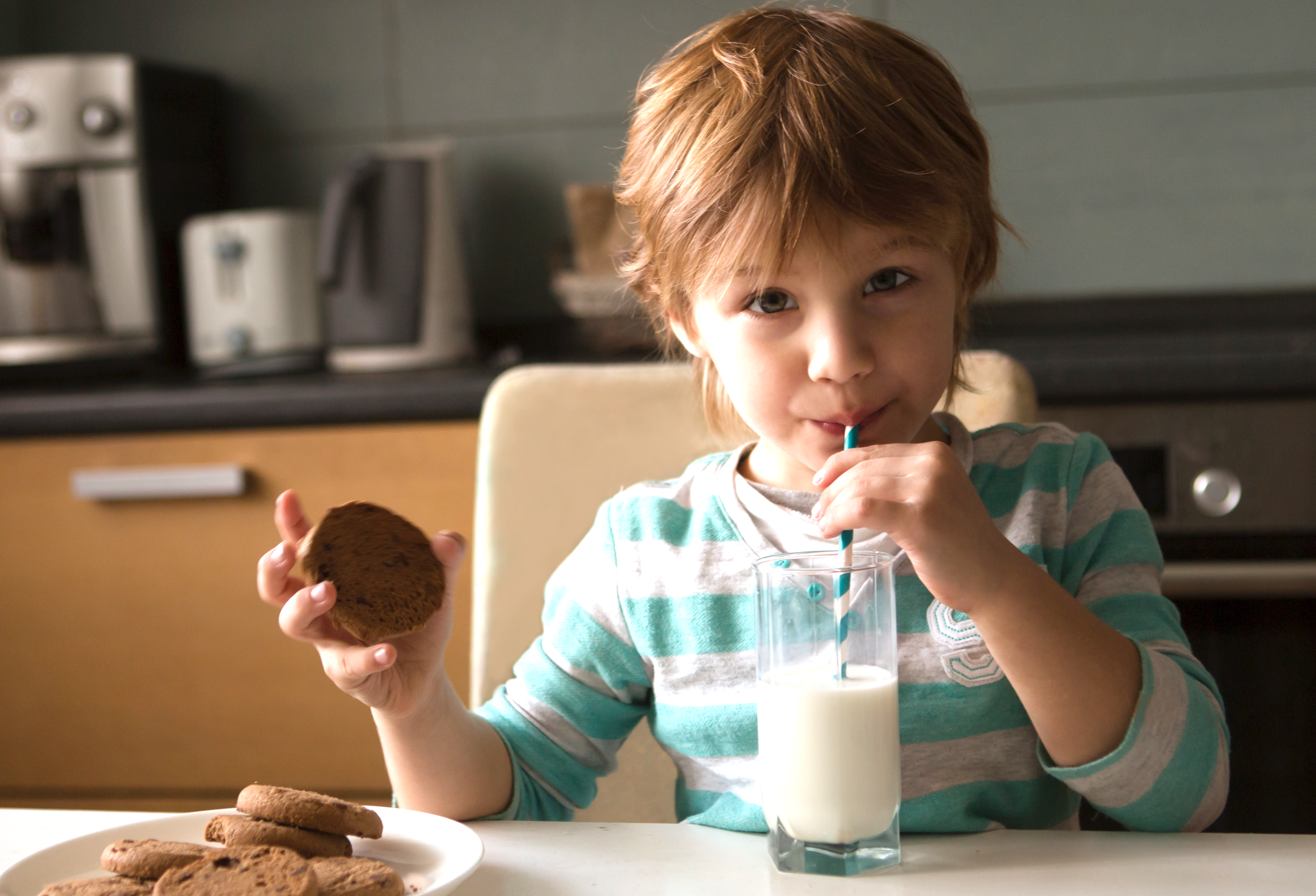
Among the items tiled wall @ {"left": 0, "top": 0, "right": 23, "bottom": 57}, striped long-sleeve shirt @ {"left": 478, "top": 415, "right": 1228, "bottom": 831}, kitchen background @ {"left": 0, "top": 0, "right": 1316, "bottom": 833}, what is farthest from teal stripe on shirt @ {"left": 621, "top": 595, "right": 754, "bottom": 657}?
tiled wall @ {"left": 0, "top": 0, "right": 23, "bottom": 57}

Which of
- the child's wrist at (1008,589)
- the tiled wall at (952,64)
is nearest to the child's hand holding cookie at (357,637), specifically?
the child's wrist at (1008,589)

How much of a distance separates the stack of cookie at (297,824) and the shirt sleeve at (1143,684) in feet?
1.38

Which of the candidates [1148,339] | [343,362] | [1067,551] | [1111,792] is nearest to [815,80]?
[1067,551]

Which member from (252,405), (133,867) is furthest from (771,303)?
(252,405)

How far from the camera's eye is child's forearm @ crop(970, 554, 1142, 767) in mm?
714

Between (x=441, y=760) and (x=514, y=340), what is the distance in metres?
1.72

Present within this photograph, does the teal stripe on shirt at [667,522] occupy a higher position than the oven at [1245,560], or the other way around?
the teal stripe on shirt at [667,522]

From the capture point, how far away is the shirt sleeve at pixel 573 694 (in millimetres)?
917

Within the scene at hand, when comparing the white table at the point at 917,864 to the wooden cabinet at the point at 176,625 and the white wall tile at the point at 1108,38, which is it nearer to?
the wooden cabinet at the point at 176,625

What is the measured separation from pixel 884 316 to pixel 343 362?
157 centimetres

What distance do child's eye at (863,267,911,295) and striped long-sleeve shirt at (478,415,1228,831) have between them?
0.18 metres

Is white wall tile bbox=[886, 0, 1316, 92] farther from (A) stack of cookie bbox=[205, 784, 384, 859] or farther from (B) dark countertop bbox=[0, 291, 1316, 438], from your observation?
(A) stack of cookie bbox=[205, 784, 384, 859]

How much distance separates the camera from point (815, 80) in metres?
0.83

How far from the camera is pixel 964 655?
2.76 feet
